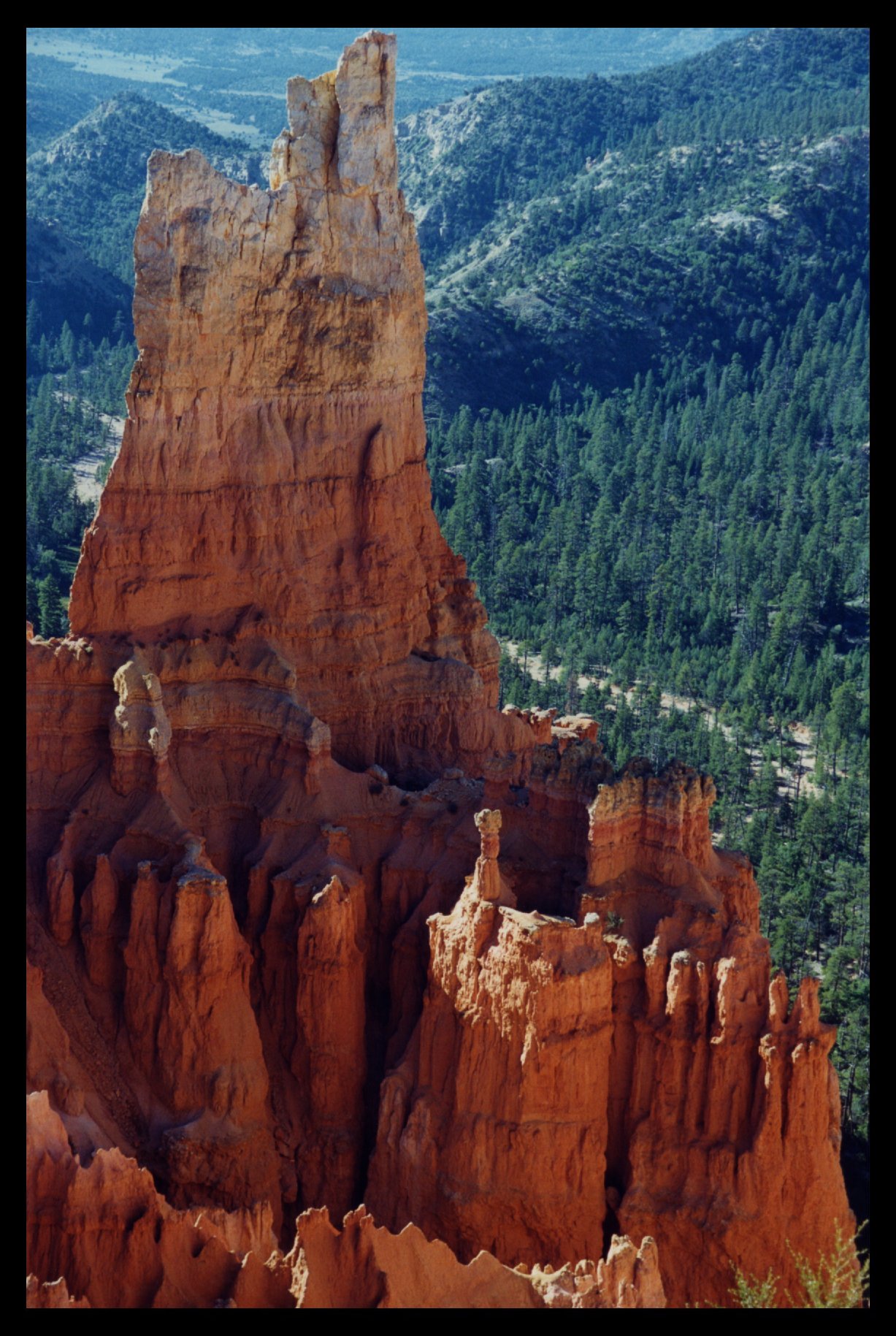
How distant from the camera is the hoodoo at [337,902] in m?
34.2

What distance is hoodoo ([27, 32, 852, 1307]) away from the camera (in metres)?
34.2

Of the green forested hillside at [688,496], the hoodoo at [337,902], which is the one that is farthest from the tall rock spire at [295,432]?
the green forested hillside at [688,496]

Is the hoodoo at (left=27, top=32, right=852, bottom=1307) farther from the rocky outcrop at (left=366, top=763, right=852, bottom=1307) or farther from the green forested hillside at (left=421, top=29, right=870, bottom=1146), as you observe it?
the green forested hillside at (left=421, top=29, right=870, bottom=1146)

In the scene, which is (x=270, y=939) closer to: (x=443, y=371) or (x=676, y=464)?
(x=676, y=464)

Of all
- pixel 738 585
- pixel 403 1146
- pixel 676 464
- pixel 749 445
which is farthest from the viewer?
pixel 749 445

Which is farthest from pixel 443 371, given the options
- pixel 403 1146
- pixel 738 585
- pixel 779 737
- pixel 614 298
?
pixel 403 1146

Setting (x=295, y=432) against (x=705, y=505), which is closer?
(x=295, y=432)

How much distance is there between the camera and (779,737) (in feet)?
282

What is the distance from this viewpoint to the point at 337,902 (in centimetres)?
3753

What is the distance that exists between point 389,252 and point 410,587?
25.0 ft

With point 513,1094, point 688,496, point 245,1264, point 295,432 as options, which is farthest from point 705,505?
point 245,1264

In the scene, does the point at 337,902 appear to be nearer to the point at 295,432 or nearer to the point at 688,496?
the point at 295,432

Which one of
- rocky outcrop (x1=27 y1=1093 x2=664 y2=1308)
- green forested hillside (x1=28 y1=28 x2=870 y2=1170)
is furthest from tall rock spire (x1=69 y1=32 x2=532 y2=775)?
green forested hillside (x1=28 y1=28 x2=870 y2=1170)

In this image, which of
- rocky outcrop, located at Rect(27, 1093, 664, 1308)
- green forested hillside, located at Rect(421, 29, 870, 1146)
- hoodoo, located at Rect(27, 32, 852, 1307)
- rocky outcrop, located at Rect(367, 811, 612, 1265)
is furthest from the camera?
green forested hillside, located at Rect(421, 29, 870, 1146)
